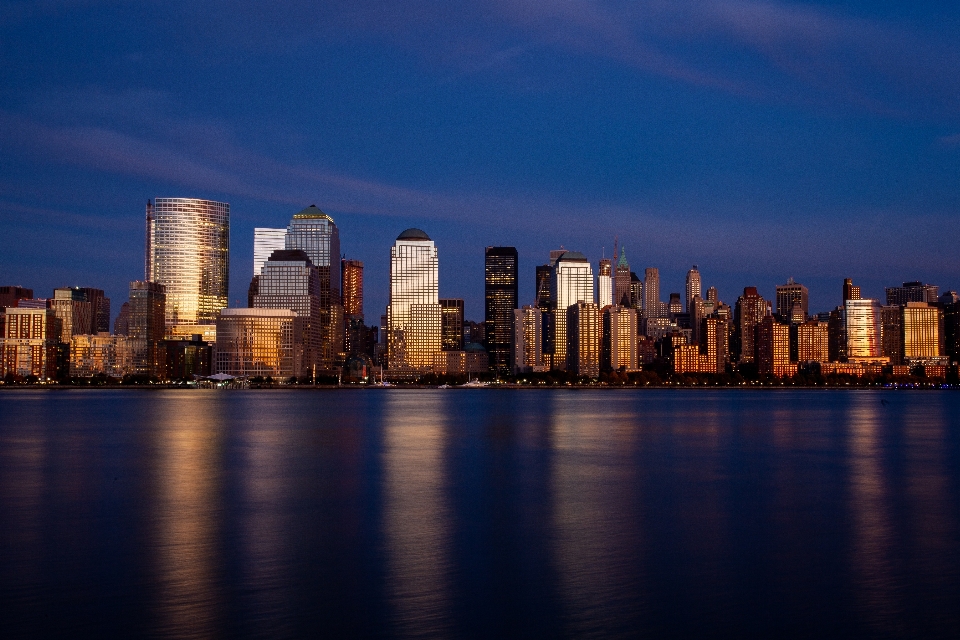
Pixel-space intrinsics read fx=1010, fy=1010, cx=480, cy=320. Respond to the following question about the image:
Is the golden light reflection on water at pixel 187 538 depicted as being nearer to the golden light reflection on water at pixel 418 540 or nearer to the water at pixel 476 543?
the water at pixel 476 543

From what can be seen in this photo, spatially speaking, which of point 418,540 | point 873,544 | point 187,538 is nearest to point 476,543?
point 418,540

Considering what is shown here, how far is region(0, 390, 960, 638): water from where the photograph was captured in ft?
57.6

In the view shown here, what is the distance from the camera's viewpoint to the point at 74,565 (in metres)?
21.8

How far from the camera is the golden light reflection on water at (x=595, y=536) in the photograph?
1822cm

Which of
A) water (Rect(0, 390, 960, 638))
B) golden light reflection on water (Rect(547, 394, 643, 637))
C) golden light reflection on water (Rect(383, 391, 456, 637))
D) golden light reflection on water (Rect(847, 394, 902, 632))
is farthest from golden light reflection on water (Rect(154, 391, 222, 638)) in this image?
golden light reflection on water (Rect(847, 394, 902, 632))

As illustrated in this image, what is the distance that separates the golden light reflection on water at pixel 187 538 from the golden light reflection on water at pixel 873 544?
463 inches

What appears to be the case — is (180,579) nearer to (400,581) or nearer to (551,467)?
(400,581)

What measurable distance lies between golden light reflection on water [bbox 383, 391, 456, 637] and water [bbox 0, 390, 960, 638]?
88 mm

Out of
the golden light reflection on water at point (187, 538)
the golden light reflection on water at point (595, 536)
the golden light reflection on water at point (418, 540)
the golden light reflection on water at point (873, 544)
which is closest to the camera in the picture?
the golden light reflection on water at point (187, 538)

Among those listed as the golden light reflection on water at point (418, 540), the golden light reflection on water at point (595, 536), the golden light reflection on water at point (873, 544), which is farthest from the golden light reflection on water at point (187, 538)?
the golden light reflection on water at point (873, 544)

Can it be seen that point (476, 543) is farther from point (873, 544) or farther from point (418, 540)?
point (873, 544)

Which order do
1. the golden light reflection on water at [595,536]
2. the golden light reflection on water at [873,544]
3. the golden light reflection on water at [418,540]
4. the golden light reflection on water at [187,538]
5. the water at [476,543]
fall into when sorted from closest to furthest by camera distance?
the golden light reflection on water at [187,538] → the water at [476,543] → the golden light reflection on water at [418,540] → the golden light reflection on water at [595,536] → the golden light reflection on water at [873,544]

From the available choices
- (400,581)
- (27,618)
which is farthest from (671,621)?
(27,618)

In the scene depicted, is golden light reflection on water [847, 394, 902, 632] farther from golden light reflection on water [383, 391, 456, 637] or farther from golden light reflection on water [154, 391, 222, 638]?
golden light reflection on water [154, 391, 222, 638]
